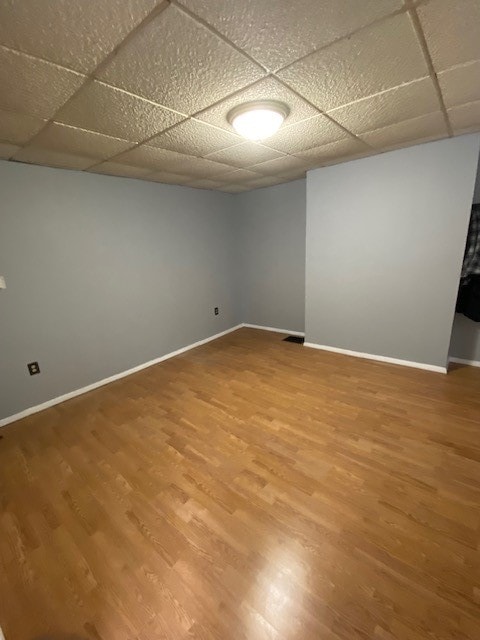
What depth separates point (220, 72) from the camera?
1302 mm

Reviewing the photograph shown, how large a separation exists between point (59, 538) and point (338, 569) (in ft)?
4.81

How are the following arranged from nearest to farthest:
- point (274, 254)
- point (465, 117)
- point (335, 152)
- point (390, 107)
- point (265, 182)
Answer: point (390, 107)
point (465, 117)
point (335, 152)
point (265, 182)
point (274, 254)

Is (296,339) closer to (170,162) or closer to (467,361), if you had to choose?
(467,361)

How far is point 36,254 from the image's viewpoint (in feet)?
8.38

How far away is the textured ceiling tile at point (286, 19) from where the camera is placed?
95 cm

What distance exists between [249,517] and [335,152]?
315 centimetres

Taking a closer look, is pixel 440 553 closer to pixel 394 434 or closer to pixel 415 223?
pixel 394 434

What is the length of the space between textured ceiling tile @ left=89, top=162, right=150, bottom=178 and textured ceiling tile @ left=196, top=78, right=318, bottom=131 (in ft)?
4.24

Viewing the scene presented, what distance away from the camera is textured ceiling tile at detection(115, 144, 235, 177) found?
234 centimetres

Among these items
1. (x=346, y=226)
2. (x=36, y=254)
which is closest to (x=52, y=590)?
(x=36, y=254)

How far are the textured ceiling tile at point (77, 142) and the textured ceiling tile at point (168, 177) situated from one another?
779 millimetres

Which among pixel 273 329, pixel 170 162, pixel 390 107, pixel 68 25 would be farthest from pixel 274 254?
pixel 68 25

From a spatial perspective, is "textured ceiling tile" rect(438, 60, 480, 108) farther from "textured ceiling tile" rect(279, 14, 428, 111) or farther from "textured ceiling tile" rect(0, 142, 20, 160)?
"textured ceiling tile" rect(0, 142, 20, 160)

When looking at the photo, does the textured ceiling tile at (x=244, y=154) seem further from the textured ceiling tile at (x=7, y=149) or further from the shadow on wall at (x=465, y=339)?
the shadow on wall at (x=465, y=339)
